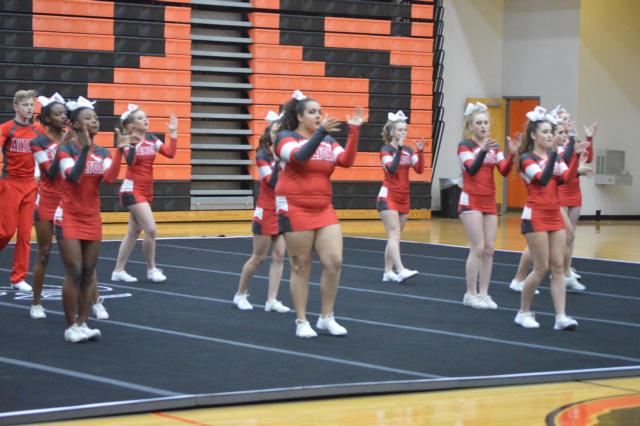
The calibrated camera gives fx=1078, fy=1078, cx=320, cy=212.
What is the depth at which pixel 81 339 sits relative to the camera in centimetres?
723

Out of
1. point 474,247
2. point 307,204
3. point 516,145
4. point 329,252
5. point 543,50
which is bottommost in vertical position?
point 474,247

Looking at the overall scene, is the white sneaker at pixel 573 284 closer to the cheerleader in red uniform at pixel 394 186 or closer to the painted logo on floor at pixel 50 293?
the cheerleader in red uniform at pixel 394 186

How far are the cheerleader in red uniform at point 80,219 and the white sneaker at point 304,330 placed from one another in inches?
55.0

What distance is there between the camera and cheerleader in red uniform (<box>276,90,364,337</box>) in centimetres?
748

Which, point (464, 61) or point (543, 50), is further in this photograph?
point (464, 61)

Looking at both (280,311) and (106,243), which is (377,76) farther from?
(280,311)

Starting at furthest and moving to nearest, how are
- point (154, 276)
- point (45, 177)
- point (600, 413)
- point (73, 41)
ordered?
point (73, 41)
point (154, 276)
point (45, 177)
point (600, 413)

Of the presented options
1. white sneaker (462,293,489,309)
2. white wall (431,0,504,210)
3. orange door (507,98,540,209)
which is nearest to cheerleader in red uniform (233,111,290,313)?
white sneaker (462,293,489,309)

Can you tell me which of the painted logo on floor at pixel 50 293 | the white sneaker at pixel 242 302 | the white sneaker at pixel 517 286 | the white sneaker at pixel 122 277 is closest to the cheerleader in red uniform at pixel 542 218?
the white sneaker at pixel 517 286

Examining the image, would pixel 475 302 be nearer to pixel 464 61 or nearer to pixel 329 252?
pixel 329 252

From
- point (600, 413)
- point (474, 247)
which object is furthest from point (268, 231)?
point (600, 413)

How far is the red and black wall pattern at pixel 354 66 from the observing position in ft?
61.4

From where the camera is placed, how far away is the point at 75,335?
723 cm

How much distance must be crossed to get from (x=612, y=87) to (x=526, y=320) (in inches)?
541
